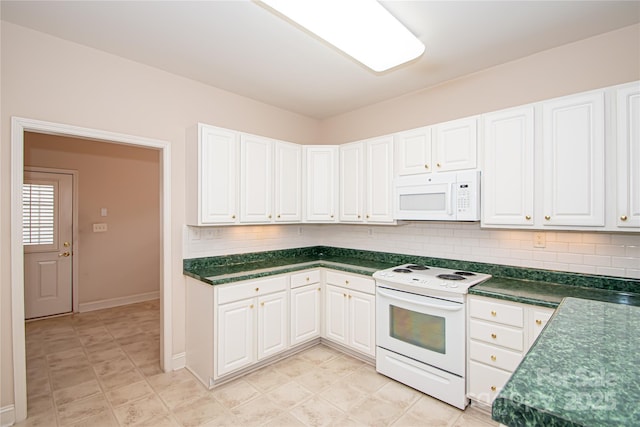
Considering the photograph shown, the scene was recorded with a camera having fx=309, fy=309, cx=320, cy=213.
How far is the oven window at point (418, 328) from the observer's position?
7.95ft

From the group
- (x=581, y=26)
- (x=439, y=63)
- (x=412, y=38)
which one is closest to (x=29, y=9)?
(x=412, y=38)

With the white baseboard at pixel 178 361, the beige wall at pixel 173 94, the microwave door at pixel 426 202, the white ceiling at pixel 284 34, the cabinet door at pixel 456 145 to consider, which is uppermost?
the white ceiling at pixel 284 34

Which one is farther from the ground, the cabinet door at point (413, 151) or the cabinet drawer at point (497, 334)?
the cabinet door at point (413, 151)

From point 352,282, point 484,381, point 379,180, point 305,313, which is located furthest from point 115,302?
point 484,381

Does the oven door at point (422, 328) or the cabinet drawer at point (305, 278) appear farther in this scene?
the cabinet drawer at point (305, 278)

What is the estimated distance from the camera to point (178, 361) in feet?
9.64

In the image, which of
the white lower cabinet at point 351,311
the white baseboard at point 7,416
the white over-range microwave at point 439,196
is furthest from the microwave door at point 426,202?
the white baseboard at point 7,416

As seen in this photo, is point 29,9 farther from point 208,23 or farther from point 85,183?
point 85,183

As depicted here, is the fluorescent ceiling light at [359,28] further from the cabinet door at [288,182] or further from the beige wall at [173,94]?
the cabinet door at [288,182]

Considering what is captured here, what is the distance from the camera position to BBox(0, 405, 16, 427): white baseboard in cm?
211

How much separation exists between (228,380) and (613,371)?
269 cm

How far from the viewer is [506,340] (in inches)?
84.4

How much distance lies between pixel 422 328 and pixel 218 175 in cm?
223

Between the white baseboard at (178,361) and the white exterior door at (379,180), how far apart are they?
2.28 meters
